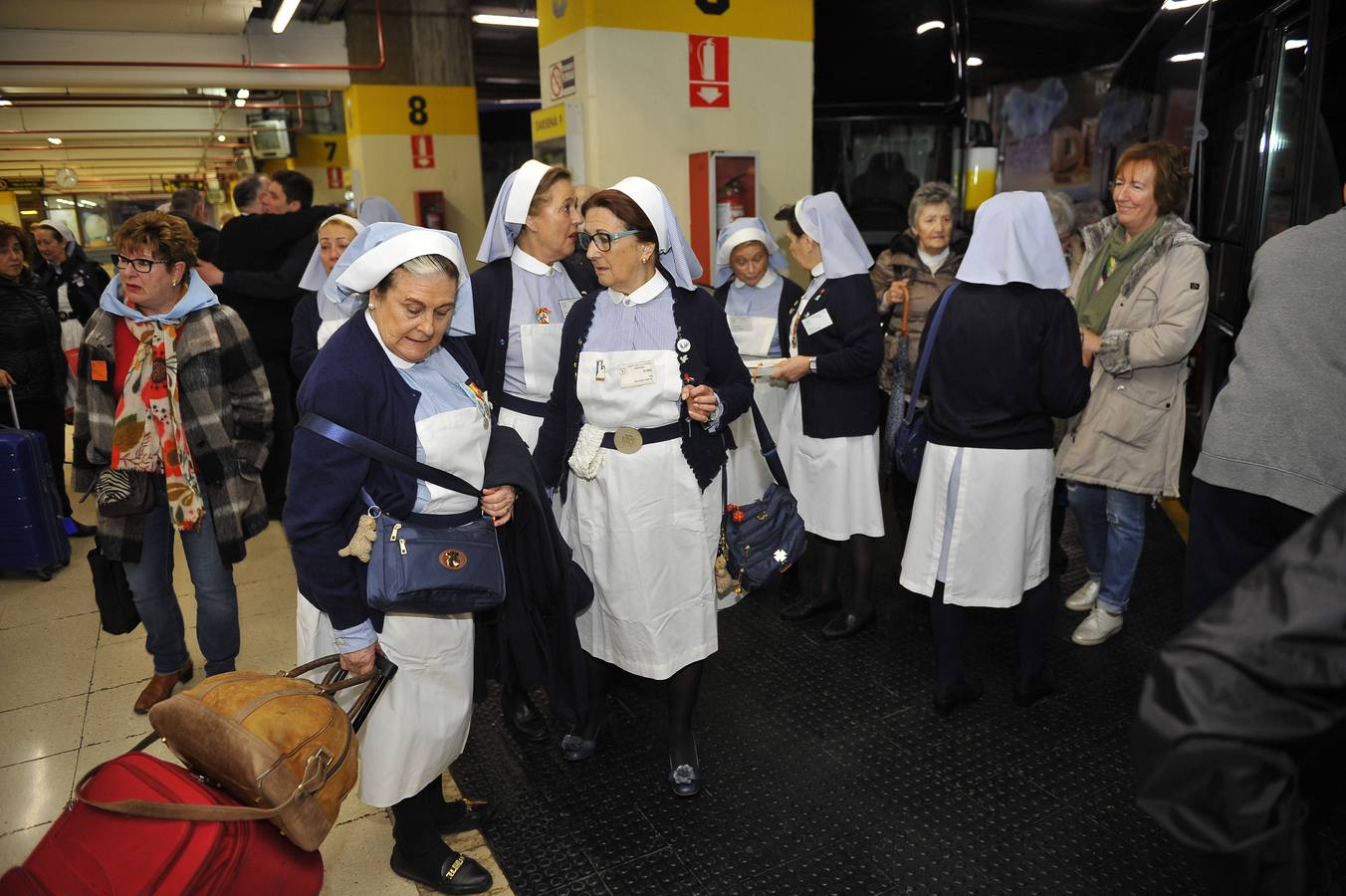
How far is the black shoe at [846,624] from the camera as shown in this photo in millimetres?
3672

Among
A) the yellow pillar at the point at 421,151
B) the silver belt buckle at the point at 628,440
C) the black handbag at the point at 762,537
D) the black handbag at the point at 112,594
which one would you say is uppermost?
the yellow pillar at the point at 421,151

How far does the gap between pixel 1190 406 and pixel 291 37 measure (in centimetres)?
1027

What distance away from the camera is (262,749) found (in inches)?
59.6

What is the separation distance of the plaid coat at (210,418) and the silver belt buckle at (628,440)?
4.26 ft

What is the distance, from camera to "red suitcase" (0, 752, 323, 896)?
136 centimetres

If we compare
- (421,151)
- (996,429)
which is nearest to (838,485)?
(996,429)

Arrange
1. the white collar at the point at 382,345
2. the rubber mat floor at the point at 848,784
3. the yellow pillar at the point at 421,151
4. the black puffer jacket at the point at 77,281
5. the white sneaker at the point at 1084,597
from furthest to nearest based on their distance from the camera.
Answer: the yellow pillar at the point at 421,151, the black puffer jacket at the point at 77,281, the white sneaker at the point at 1084,597, the rubber mat floor at the point at 848,784, the white collar at the point at 382,345

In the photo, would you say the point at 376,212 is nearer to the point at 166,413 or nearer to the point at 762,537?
the point at 166,413

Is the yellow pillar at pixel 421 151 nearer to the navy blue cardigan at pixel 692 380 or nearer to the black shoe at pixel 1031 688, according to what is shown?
the navy blue cardigan at pixel 692 380

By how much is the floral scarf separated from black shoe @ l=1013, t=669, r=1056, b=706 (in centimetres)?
295

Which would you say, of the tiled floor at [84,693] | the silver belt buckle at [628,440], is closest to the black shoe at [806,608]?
the silver belt buckle at [628,440]

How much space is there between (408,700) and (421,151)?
382 inches

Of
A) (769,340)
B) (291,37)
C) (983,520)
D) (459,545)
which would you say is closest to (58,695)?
(459,545)

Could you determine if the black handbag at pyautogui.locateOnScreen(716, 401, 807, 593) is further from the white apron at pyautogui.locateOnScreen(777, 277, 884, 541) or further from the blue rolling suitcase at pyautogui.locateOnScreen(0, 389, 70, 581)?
the blue rolling suitcase at pyautogui.locateOnScreen(0, 389, 70, 581)
